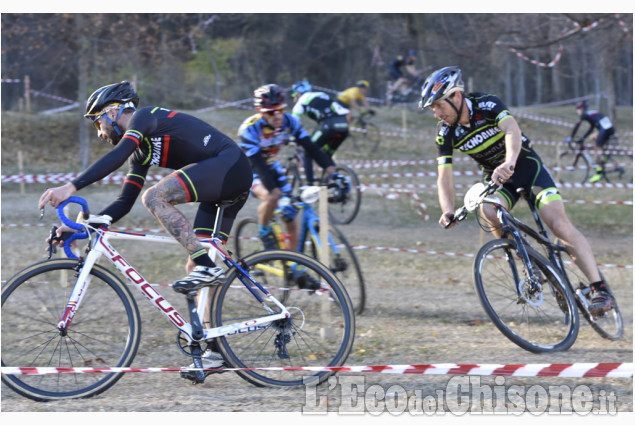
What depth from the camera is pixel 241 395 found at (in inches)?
178

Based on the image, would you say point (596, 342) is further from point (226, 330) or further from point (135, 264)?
point (135, 264)

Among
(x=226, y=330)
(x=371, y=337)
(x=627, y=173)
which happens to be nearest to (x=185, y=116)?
(x=226, y=330)

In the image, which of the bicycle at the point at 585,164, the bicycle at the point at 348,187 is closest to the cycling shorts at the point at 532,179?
the bicycle at the point at 348,187

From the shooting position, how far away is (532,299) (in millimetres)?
5570

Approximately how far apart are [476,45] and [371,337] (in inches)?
570

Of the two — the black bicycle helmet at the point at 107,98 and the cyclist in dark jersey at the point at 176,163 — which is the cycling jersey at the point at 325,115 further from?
the black bicycle helmet at the point at 107,98

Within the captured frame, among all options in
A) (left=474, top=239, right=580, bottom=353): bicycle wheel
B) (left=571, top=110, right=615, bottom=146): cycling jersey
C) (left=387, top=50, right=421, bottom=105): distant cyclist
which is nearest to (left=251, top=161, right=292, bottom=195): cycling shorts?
(left=474, top=239, right=580, bottom=353): bicycle wheel

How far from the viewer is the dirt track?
4.46 m

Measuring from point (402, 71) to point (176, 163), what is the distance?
81.9ft

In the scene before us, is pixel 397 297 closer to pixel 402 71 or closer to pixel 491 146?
pixel 491 146

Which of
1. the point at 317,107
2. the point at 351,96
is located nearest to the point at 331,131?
the point at 317,107

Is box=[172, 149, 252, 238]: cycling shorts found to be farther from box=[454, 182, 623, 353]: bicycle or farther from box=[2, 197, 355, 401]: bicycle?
box=[454, 182, 623, 353]: bicycle

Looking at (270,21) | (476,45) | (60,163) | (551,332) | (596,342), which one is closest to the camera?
(551,332)

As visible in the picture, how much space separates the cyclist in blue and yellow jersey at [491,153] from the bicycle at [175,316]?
1312mm
